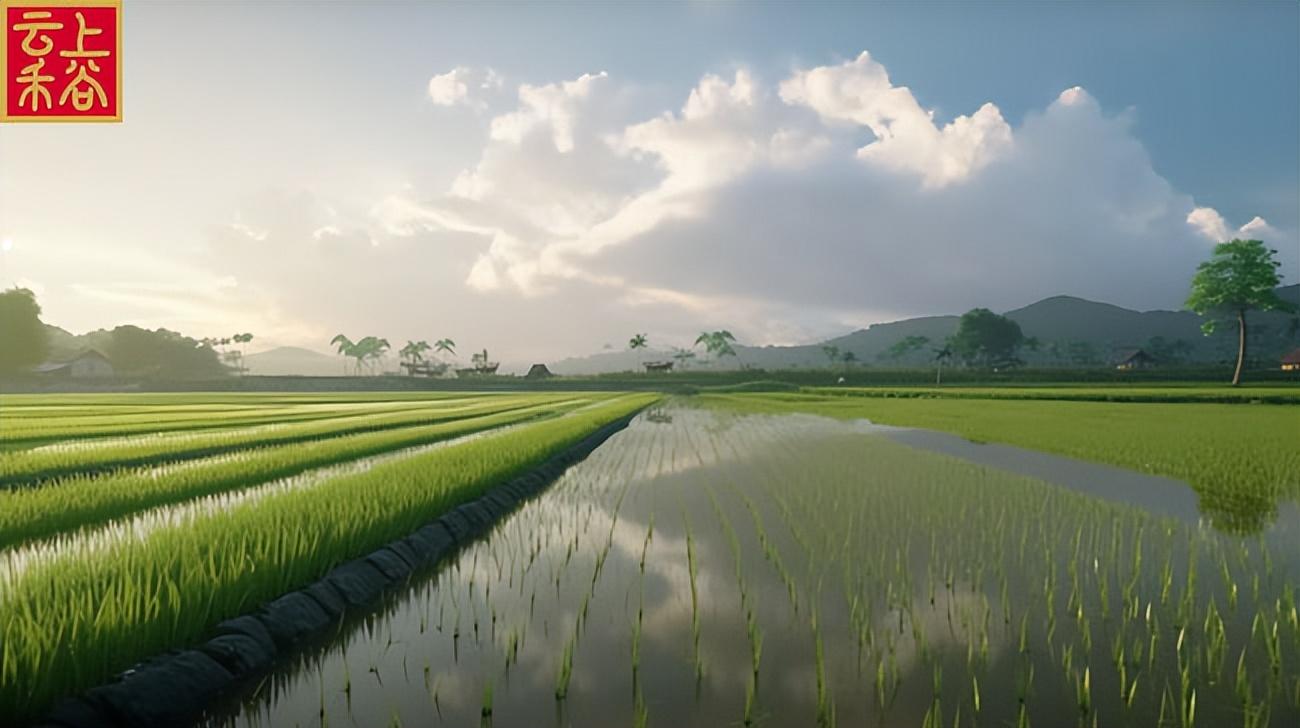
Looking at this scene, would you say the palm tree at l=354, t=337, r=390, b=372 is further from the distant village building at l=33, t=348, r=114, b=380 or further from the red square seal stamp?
the red square seal stamp

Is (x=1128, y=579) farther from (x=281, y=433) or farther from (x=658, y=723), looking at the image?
(x=281, y=433)

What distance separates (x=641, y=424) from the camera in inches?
845

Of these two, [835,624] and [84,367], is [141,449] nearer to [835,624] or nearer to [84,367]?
[835,624]

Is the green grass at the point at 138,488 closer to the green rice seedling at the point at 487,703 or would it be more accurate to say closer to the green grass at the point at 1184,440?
the green rice seedling at the point at 487,703

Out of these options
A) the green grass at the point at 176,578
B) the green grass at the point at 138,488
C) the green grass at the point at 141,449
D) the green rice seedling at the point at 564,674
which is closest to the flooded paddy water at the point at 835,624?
the green rice seedling at the point at 564,674

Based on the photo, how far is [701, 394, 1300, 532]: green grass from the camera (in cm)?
791

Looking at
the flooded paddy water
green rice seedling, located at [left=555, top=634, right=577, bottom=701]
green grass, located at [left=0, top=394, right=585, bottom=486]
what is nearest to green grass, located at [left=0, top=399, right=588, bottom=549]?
green grass, located at [left=0, top=394, right=585, bottom=486]

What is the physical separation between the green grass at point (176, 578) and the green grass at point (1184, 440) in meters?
9.07

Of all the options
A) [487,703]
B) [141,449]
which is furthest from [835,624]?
[141,449]

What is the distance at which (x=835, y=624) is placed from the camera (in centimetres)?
390

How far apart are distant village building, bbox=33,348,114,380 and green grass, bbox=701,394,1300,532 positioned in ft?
280

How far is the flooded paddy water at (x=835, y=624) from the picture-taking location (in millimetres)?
2980

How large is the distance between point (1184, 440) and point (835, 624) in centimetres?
1355

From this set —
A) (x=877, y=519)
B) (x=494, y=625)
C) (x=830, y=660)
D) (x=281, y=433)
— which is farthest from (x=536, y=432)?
(x=830, y=660)
